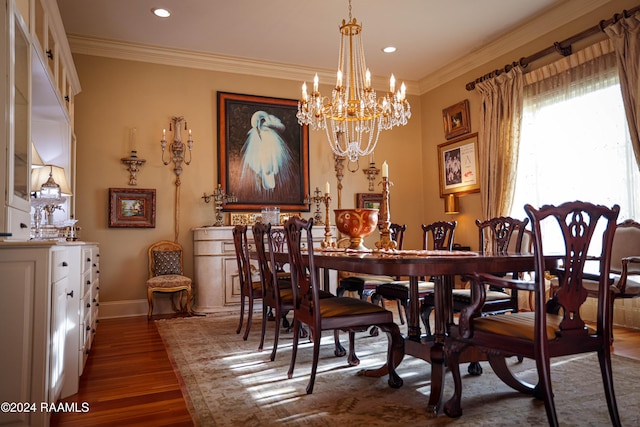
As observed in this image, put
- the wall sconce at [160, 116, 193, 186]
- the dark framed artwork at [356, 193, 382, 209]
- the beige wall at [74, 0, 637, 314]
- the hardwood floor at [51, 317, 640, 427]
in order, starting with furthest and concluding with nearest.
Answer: the dark framed artwork at [356, 193, 382, 209] < the wall sconce at [160, 116, 193, 186] < the beige wall at [74, 0, 637, 314] < the hardwood floor at [51, 317, 640, 427]

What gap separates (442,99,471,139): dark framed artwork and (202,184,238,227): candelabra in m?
3.06

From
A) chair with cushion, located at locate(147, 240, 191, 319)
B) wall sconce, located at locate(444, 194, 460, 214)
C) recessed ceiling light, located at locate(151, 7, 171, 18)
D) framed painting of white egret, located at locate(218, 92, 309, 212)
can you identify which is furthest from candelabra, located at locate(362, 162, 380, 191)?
recessed ceiling light, located at locate(151, 7, 171, 18)

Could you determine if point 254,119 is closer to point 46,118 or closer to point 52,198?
point 46,118

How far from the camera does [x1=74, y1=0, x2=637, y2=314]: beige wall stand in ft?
16.9

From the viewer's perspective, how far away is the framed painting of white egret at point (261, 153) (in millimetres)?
5766

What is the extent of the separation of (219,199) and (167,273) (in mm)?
1061

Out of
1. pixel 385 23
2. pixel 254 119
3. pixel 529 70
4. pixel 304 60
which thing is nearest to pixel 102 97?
pixel 254 119

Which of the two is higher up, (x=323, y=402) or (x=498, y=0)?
(x=498, y=0)

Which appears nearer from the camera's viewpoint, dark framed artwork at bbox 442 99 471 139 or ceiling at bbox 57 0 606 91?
ceiling at bbox 57 0 606 91

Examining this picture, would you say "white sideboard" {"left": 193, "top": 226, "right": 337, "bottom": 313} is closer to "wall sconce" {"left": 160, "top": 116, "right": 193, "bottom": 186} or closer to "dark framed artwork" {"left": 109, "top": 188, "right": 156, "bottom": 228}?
"dark framed artwork" {"left": 109, "top": 188, "right": 156, "bottom": 228}

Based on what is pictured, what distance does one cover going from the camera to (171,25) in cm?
494

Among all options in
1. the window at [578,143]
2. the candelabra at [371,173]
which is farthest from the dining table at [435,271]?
the candelabra at [371,173]

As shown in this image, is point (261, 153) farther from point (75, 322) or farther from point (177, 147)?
point (75, 322)

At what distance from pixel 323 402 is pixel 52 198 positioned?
2144 mm
